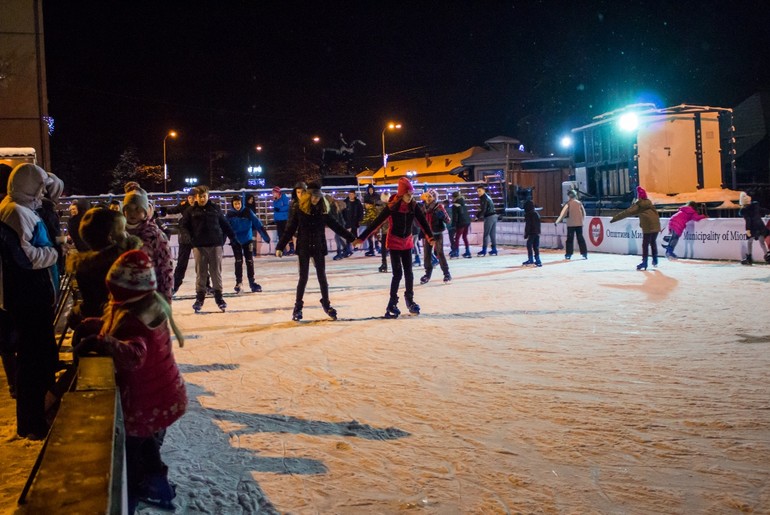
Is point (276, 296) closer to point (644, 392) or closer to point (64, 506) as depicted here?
point (644, 392)

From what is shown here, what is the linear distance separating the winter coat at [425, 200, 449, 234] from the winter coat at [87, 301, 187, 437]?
36.5 feet

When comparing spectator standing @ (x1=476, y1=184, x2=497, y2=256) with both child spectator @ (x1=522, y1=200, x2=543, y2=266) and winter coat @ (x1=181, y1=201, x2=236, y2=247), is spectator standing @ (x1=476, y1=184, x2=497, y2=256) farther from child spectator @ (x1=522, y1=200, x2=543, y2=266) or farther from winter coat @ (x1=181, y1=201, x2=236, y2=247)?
winter coat @ (x1=181, y1=201, x2=236, y2=247)

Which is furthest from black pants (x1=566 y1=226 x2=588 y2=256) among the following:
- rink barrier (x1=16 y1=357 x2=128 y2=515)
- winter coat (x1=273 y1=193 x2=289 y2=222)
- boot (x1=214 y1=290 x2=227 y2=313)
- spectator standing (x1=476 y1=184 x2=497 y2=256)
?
rink barrier (x1=16 y1=357 x2=128 y2=515)

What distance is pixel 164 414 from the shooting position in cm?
317

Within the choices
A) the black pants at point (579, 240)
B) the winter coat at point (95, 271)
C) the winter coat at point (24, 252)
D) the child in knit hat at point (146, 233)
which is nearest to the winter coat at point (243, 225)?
the child in knit hat at point (146, 233)

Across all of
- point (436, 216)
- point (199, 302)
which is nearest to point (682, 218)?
point (436, 216)

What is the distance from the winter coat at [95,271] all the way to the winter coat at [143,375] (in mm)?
1091

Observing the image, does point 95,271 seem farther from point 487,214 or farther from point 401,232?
point 487,214

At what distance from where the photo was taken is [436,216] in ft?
47.8

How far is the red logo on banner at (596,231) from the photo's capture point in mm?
19219

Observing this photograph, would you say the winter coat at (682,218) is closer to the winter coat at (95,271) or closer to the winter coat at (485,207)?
the winter coat at (485,207)

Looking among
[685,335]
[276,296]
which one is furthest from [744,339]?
[276,296]

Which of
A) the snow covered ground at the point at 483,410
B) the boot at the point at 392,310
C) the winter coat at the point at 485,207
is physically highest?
the winter coat at the point at 485,207

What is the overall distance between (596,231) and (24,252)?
56.3 ft
